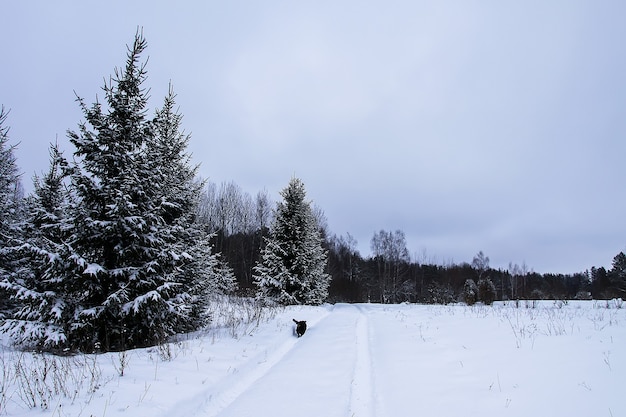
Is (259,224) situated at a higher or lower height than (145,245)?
higher

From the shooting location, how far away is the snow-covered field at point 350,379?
419 cm

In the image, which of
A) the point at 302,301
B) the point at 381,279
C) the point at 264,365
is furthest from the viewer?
the point at 381,279

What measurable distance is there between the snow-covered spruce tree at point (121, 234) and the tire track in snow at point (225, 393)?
114 inches

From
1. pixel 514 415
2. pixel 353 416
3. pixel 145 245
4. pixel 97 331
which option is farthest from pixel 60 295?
pixel 514 415

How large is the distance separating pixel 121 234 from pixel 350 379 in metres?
6.61

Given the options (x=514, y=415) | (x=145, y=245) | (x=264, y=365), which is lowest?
(x=264, y=365)

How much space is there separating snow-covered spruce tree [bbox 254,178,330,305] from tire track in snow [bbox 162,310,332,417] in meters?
13.3

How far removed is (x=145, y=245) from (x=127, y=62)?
5200 mm

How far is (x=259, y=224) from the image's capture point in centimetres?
5106

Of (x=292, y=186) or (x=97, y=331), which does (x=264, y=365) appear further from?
(x=292, y=186)

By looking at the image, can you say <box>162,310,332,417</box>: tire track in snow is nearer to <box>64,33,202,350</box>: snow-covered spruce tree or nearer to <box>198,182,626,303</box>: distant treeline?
<box>64,33,202,350</box>: snow-covered spruce tree

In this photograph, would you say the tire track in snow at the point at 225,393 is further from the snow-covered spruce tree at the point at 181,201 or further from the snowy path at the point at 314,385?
the snow-covered spruce tree at the point at 181,201

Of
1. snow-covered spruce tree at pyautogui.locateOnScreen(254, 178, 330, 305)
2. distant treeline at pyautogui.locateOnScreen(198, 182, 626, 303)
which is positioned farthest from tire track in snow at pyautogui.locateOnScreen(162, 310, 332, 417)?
distant treeline at pyautogui.locateOnScreen(198, 182, 626, 303)

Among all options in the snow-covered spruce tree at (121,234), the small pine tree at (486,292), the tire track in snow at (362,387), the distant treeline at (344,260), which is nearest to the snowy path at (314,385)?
the tire track in snow at (362,387)
